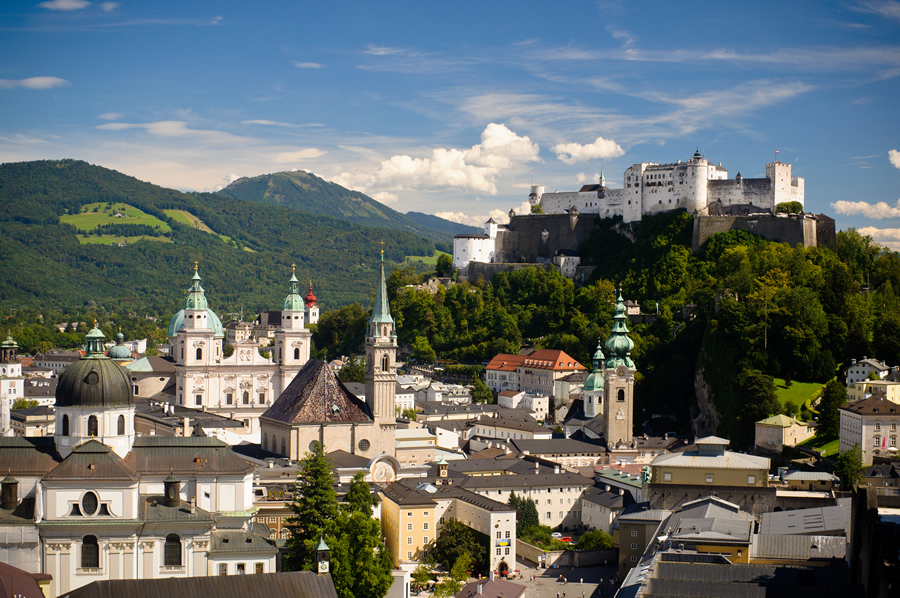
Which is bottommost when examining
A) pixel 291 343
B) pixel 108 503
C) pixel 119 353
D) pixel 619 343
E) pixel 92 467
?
pixel 108 503

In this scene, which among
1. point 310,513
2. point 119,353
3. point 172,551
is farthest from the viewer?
point 119,353

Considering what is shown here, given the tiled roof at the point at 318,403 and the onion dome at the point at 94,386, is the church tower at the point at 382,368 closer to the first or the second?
the tiled roof at the point at 318,403

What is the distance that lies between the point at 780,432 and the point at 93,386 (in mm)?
42579

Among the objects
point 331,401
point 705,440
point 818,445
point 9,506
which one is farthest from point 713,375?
point 9,506

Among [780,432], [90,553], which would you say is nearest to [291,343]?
[780,432]

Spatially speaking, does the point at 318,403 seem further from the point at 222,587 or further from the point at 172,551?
the point at 222,587

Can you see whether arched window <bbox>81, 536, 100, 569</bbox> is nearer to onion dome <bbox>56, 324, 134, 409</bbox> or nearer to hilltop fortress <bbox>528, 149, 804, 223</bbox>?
onion dome <bbox>56, 324, 134, 409</bbox>

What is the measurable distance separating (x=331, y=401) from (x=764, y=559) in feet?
87.0

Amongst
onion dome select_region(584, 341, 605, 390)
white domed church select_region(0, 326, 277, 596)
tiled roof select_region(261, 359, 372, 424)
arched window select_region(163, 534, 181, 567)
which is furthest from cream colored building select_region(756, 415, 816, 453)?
arched window select_region(163, 534, 181, 567)

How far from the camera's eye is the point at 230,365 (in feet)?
269

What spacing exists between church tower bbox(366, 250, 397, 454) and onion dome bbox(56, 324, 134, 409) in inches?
870

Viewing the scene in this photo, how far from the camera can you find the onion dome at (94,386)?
39.6m

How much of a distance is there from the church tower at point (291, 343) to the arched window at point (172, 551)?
43.8 meters

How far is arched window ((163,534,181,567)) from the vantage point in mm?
38281
